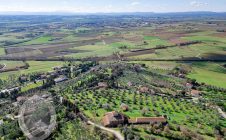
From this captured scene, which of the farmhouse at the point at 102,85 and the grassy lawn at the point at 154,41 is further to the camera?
the grassy lawn at the point at 154,41

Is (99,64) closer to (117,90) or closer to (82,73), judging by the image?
(82,73)

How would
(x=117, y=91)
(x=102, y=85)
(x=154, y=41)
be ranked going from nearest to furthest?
(x=117, y=91) → (x=102, y=85) → (x=154, y=41)

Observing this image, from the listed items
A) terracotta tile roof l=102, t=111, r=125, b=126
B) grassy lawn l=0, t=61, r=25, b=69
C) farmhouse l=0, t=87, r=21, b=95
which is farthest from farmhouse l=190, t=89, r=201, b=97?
grassy lawn l=0, t=61, r=25, b=69

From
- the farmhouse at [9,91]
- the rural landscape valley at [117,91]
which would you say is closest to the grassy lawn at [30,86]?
the rural landscape valley at [117,91]

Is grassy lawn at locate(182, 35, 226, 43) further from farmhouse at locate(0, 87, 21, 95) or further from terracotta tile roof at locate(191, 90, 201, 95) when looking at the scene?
farmhouse at locate(0, 87, 21, 95)

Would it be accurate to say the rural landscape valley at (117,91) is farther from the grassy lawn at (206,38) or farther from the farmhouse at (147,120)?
the grassy lawn at (206,38)

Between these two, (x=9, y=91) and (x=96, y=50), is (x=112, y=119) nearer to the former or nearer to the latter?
(x=9, y=91)

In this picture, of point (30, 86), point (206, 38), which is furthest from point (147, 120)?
point (206, 38)
